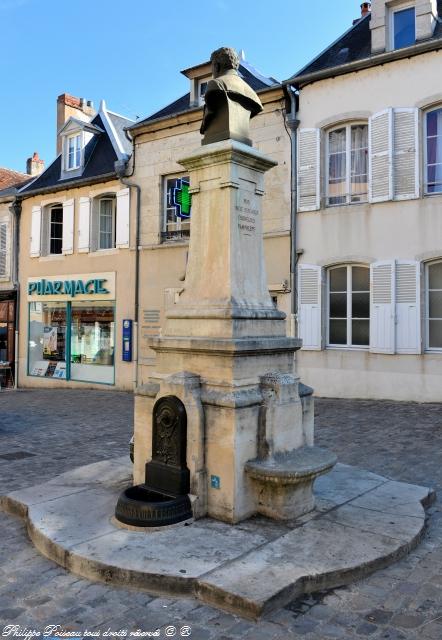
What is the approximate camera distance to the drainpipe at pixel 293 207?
12617mm

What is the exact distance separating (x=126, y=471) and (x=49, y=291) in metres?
12.7

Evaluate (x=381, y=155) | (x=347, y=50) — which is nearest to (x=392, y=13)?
(x=347, y=50)

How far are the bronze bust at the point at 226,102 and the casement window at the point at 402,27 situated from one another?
27.3 feet

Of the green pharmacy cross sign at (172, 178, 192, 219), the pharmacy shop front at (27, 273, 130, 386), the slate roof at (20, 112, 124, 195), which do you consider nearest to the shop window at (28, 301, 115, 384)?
the pharmacy shop front at (27, 273, 130, 386)

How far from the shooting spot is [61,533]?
4.03 meters

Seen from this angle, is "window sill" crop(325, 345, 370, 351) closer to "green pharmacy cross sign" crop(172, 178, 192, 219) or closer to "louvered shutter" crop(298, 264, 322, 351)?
"louvered shutter" crop(298, 264, 322, 351)

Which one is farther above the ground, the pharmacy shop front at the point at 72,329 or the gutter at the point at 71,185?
the gutter at the point at 71,185

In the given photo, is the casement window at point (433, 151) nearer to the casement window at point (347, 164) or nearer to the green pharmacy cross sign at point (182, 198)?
the casement window at point (347, 164)

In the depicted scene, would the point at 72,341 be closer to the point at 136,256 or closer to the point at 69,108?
the point at 136,256

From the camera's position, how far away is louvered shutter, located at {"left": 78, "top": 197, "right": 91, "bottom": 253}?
16438 mm

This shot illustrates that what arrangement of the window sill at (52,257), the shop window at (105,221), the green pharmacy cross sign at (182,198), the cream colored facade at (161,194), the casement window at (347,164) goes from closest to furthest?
Result: 1. the casement window at (347,164)
2. the cream colored facade at (161,194)
3. the green pharmacy cross sign at (182,198)
4. the shop window at (105,221)
5. the window sill at (52,257)

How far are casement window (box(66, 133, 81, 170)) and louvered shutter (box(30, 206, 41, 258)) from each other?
5.61 feet

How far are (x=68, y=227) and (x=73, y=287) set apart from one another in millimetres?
1819

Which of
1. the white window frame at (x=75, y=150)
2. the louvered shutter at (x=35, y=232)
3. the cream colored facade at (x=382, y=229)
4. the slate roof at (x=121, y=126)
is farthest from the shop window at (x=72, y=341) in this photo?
the cream colored facade at (x=382, y=229)
